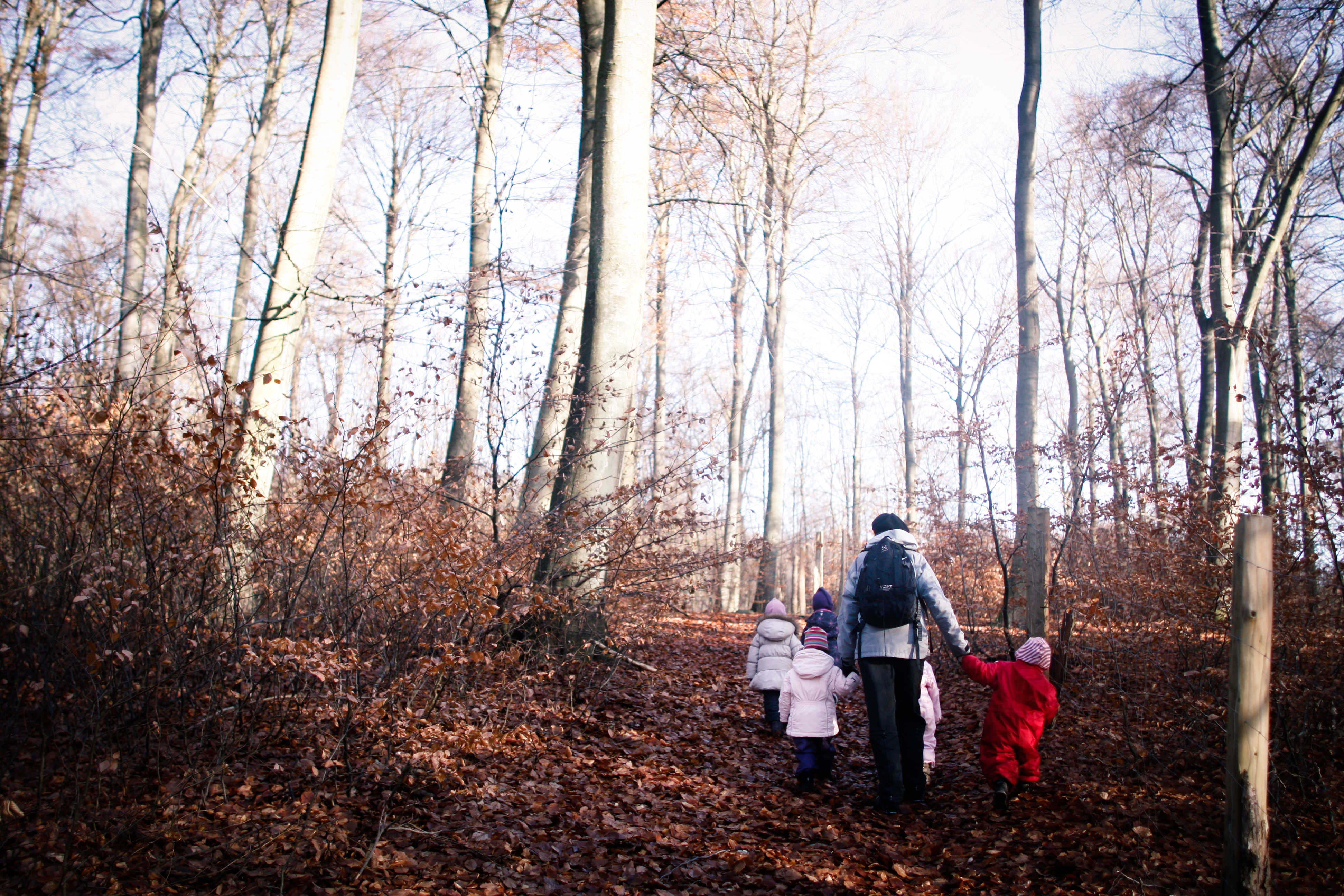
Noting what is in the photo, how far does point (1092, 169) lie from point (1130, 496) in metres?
17.5

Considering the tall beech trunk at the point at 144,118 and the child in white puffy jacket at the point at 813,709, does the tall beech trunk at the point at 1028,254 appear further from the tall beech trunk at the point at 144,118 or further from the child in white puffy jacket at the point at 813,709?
the tall beech trunk at the point at 144,118

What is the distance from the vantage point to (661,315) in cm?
2159

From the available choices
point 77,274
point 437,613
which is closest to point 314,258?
point 77,274

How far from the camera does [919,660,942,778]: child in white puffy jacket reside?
542cm

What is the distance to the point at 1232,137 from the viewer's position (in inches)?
432

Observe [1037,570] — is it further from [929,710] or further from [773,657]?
[773,657]

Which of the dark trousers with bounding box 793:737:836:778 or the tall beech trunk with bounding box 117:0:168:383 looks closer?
the dark trousers with bounding box 793:737:836:778

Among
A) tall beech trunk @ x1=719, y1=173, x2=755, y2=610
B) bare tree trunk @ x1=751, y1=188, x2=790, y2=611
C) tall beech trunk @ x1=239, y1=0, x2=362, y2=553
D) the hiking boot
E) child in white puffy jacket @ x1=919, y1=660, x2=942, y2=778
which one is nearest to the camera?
the hiking boot

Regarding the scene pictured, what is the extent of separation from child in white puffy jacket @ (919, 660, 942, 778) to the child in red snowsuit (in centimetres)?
40

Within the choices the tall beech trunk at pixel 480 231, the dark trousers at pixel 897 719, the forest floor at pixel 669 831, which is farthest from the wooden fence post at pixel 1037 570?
the tall beech trunk at pixel 480 231

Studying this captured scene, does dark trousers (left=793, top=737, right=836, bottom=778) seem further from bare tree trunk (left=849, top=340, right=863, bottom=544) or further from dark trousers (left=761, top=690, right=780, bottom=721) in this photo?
bare tree trunk (left=849, top=340, right=863, bottom=544)

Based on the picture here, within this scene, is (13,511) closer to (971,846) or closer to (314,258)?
(314,258)

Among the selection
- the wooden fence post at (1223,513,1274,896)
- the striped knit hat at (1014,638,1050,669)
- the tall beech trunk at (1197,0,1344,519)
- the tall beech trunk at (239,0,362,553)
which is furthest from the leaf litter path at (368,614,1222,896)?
the tall beech trunk at (1197,0,1344,519)

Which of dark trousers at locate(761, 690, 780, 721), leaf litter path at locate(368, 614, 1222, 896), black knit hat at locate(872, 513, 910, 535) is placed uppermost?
black knit hat at locate(872, 513, 910, 535)
